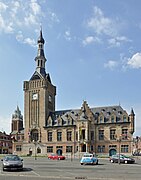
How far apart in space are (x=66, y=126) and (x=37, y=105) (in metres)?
12.1

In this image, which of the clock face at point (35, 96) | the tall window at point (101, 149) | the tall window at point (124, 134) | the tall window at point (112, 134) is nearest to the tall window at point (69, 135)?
the tall window at point (101, 149)

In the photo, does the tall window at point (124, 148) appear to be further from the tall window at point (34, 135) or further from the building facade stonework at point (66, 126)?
the tall window at point (34, 135)

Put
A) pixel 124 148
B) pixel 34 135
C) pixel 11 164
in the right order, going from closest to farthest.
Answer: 1. pixel 11 164
2. pixel 124 148
3. pixel 34 135

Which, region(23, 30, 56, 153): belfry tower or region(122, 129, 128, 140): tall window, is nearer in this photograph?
region(122, 129, 128, 140): tall window

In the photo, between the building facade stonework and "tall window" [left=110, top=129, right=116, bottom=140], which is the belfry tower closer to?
the building facade stonework

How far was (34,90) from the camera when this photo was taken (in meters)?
94.3

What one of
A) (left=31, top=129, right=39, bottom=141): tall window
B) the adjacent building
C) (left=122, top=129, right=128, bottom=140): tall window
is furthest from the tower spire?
the adjacent building

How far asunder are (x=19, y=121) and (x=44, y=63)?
116 feet

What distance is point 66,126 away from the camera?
3484 inches

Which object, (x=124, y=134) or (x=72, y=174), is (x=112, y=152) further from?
(x=72, y=174)

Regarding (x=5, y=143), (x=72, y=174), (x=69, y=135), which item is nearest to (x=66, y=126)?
(x=69, y=135)

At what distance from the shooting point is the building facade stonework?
3243 inches

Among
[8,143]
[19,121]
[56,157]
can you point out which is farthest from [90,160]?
[8,143]

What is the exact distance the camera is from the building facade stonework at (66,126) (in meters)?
82.4
